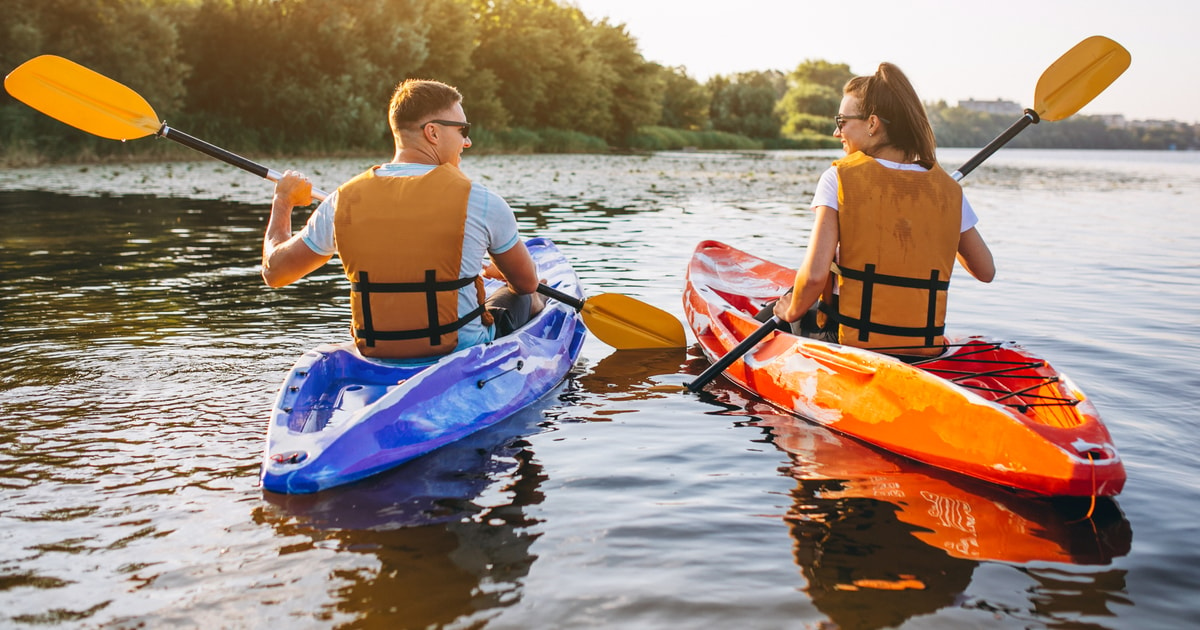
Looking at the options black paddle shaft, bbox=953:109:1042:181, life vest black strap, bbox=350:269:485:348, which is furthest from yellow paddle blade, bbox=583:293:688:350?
black paddle shaft, bbox=953:109:1042:181

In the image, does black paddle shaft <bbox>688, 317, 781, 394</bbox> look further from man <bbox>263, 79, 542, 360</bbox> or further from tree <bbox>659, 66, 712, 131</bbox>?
tree <bbox>659, 66, 712, 131</bbox>

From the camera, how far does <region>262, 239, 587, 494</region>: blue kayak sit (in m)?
3.37

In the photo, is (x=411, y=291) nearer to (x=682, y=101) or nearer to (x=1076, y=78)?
(x=1076, y=78)

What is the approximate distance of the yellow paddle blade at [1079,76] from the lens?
16.9ft

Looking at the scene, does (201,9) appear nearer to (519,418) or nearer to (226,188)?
(226,188)

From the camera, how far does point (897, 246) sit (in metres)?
4.00

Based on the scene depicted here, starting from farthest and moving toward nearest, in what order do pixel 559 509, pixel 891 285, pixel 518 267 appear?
1. pixel 518 267
2. pixel 891 285
3. pixel 559 509

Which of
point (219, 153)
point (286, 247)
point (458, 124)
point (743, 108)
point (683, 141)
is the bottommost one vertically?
point (286, 247)

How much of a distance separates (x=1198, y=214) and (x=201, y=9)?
2845 cm

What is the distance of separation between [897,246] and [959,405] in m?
0.77

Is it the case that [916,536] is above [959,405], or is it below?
below

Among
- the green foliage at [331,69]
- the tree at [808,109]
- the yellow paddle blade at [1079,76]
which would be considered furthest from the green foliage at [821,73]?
the yellow paddle blade at [1079,76]

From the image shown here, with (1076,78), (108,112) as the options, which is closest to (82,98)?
(108,112)

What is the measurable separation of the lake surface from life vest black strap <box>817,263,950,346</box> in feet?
1.82
